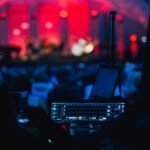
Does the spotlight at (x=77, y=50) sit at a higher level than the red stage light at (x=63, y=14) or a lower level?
lower

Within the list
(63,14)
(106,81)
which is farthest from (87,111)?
(63,14)

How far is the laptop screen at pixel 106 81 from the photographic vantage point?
415cm

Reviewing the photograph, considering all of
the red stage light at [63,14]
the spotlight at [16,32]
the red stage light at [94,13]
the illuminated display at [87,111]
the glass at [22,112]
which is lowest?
the illuminated display at [87,111]

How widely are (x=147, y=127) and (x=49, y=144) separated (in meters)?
0.81

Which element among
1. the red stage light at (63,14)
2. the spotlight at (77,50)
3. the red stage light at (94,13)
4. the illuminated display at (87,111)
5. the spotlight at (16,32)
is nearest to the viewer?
the illuminated display at (87,111)

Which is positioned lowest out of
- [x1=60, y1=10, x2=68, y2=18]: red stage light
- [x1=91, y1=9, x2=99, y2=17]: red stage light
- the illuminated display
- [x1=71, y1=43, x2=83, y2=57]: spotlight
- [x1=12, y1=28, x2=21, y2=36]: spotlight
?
the illuminated display

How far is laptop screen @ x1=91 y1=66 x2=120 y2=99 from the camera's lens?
415 centimetres

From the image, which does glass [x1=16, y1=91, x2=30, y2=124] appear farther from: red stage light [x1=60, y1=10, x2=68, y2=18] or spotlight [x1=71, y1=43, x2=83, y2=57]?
red stage light [x1=60, y1=10, x2=68, y2=18]

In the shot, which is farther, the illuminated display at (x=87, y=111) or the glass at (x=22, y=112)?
the glass at (x=22, y=112)

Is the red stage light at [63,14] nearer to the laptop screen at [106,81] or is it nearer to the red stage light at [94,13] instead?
the red stage light at [94,13]

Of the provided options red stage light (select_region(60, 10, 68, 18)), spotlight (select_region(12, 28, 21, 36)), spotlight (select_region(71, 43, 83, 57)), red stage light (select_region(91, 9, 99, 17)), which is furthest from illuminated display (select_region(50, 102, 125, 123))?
spotlight (select_region(12, 28, 21, 36))

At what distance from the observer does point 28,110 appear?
15.7 ft

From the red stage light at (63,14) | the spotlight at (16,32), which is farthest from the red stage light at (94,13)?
the spotlight at (16,32)

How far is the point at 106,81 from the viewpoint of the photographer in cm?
428
